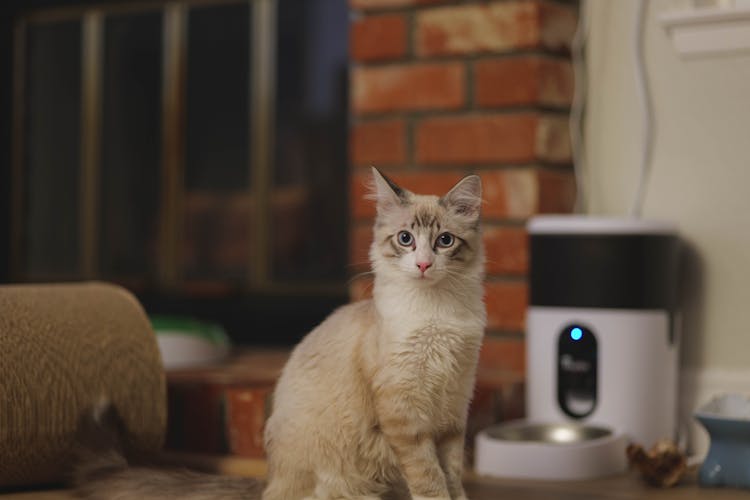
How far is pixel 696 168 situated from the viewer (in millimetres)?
1929

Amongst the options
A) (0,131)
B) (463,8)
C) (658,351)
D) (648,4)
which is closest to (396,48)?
(463,8)

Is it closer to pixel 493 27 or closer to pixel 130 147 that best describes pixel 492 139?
pixel 493 27

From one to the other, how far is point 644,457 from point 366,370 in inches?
22.6

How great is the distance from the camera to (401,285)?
48.8 inches

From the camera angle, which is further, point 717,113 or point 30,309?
point 717,113

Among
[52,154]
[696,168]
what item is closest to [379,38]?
[696,168]

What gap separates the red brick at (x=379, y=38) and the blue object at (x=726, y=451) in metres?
0.86

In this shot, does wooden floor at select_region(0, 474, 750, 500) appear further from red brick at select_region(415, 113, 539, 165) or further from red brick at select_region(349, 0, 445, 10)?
red brick at select_region(349, 0, 445, 10)

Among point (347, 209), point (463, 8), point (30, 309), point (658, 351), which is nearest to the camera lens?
point (30, 309)

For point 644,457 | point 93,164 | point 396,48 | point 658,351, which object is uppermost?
point 396,48

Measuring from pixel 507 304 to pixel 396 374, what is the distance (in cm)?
78

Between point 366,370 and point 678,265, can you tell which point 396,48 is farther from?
point 366,370

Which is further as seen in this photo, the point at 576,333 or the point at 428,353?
the point at 576,333

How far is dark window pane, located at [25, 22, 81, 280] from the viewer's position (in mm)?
2770
